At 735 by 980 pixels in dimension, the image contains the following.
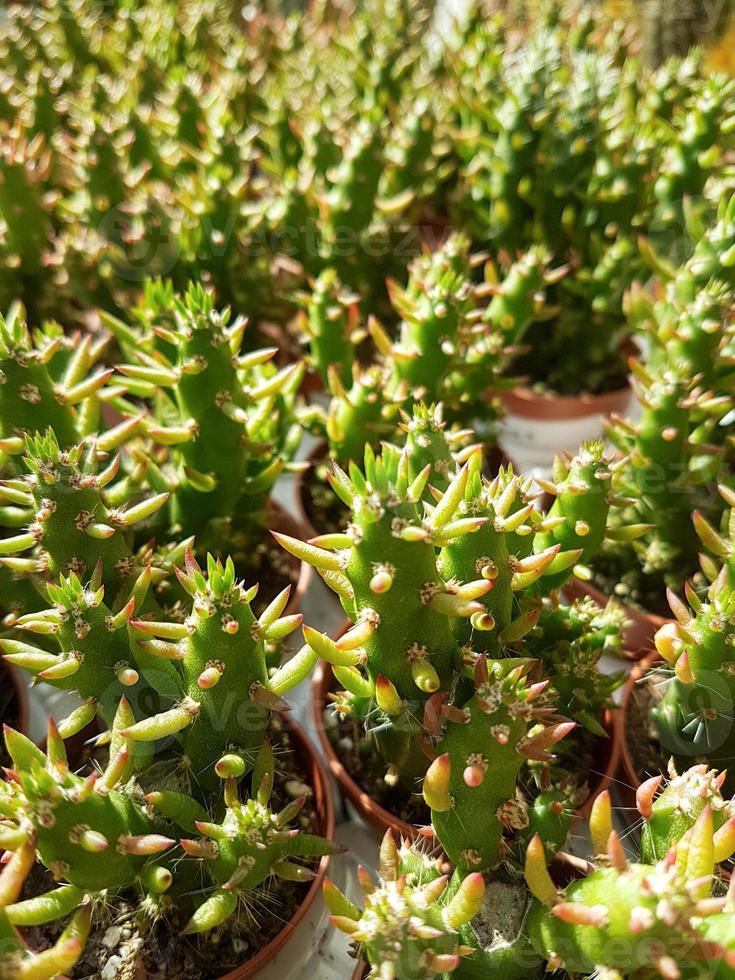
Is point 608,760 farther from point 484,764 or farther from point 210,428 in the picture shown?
point 210,428

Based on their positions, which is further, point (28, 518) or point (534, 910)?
point (28, 518)

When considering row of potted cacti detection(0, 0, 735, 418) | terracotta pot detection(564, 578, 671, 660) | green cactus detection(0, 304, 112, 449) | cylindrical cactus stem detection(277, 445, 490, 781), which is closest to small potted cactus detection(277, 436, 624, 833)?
cylindrical cactus stem detection(277, 445, 490, 781)

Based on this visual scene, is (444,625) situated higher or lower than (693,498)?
higher

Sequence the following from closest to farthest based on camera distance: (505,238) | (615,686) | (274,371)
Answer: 1. (615,686)
2. (274,371)
3. (505,238)

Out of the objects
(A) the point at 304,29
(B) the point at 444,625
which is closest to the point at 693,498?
(B) the point at 444,625

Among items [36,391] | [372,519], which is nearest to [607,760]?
[372,519]

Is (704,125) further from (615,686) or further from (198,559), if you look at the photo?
(198,559)

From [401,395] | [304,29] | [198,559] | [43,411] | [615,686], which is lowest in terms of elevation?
[615,686]
